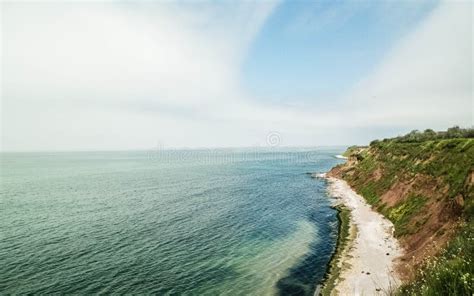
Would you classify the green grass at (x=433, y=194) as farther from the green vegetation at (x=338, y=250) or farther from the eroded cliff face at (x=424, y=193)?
the green vegetation at (x=338, y=250)

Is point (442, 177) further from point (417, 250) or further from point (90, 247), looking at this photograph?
point (90, 247)

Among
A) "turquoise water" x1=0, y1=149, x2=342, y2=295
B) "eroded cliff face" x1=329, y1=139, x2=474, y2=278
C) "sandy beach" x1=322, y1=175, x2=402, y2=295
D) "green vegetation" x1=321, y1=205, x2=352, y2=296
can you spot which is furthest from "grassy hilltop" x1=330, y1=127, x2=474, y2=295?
"turquoise water" x1=0, y1=149, x2=342, y2=295

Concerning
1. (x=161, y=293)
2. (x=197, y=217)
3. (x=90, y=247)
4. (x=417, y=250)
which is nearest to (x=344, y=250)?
(x=417, y=250)

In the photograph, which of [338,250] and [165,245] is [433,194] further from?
[165,245]

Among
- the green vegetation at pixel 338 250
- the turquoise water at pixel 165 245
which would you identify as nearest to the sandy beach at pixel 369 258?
the green vegetation at pixel 338 250

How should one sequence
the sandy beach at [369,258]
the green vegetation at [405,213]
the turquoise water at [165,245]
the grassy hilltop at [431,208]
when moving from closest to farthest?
the grassy hilltop at [431,208] → the sandy beach at [369,258] → the turquoise water at [165,245] → the green vegetation at [405,213]

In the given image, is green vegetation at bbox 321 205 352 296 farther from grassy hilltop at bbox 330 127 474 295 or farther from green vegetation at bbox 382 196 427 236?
green vegetation at bbox 382 196 427 236
